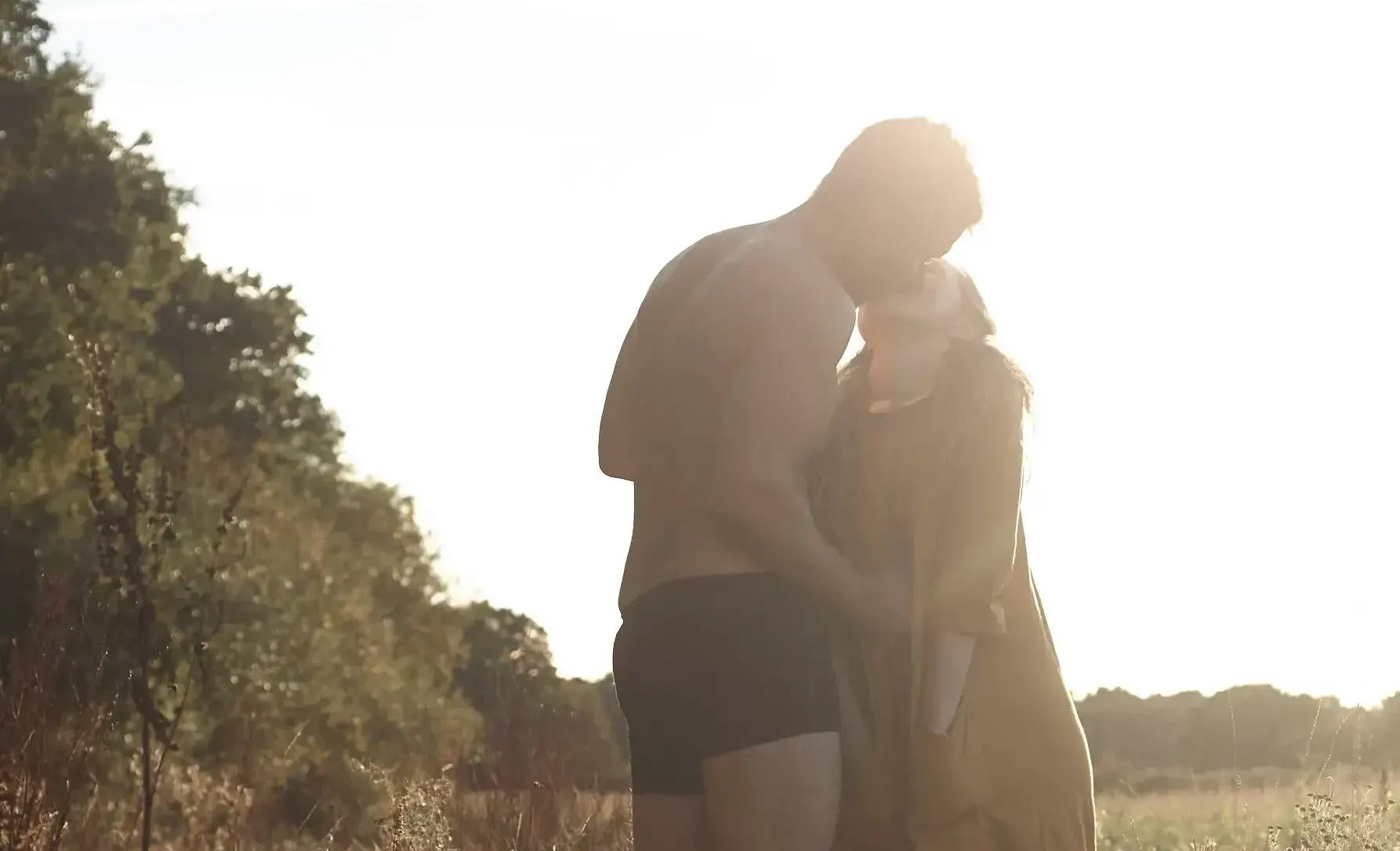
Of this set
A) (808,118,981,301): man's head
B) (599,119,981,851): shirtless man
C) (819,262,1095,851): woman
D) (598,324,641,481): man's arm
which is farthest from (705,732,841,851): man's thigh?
(808,118,981,301): man's head

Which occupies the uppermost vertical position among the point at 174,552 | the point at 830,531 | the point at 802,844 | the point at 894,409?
the point at 174,552

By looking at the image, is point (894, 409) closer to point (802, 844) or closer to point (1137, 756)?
point (802, 844)

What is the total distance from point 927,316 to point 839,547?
0.52 metres

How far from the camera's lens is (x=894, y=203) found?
2.96m

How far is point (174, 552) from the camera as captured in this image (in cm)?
1287

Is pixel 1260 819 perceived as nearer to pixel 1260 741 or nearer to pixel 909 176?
pixel 1260 741

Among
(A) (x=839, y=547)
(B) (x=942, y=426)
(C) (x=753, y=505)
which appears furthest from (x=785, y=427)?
(B) (x=942, y=426)

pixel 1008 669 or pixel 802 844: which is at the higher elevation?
pixel 1008 669

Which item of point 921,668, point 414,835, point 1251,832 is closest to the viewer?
point 921,668

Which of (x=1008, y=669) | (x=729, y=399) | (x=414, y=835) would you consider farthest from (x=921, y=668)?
(x=414, y=835)

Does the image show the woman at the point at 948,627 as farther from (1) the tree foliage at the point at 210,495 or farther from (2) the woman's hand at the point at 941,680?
(1) the tree foliage at the point at 210,495

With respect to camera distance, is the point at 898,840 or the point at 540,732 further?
the point at 540,732

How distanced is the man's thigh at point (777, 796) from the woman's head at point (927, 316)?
0.88 metres

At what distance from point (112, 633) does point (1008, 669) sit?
12.8 ft
